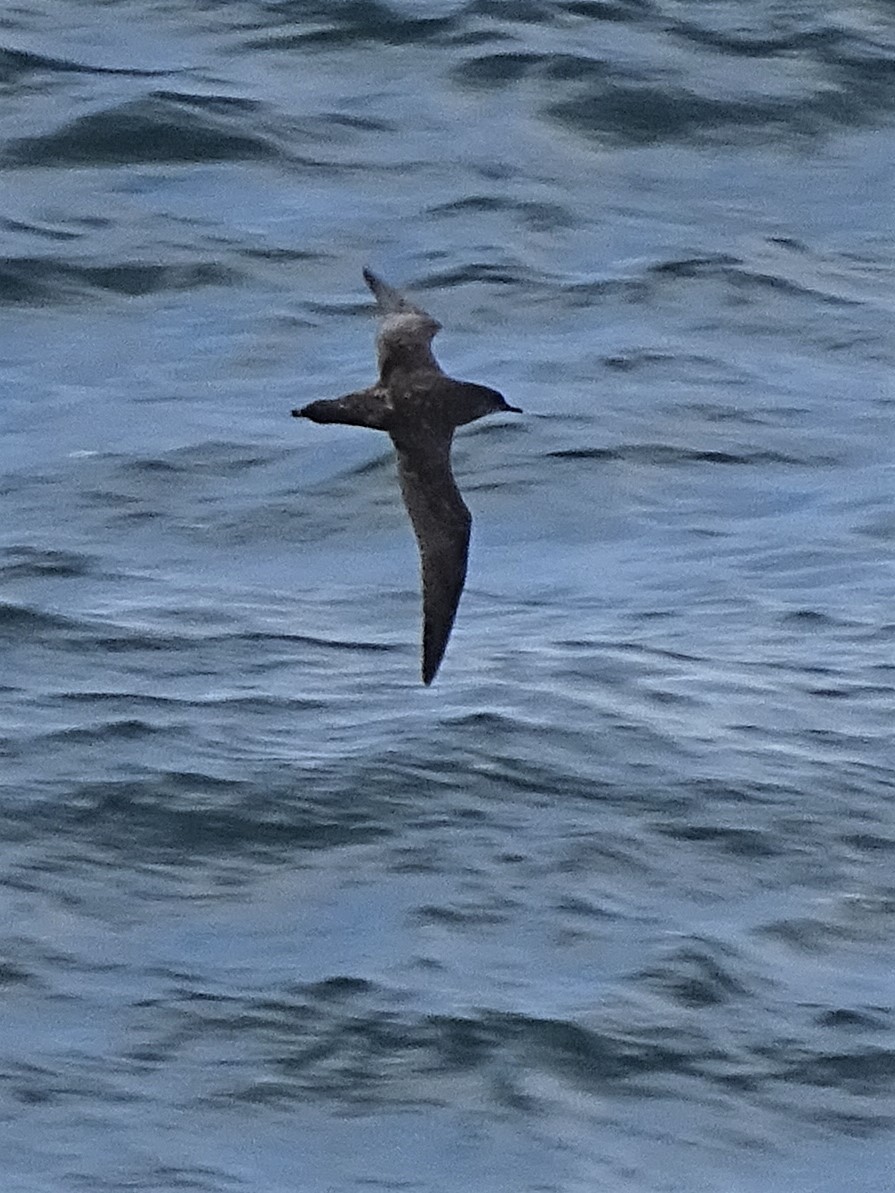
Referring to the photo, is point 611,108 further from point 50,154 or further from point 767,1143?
point 767,1143

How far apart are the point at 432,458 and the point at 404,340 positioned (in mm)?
573

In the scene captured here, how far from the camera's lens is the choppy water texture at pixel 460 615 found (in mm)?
11734

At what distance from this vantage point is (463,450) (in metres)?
16.5

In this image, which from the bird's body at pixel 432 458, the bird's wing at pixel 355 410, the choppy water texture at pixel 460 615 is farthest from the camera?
the choppy water texture at pixel 460 615

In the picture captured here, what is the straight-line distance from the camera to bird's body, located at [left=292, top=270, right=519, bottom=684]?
1034 centimetres

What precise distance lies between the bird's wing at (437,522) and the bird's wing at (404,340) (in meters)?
0.28

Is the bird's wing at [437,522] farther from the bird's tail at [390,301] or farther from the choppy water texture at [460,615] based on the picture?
the choppy water texture at [460,615]

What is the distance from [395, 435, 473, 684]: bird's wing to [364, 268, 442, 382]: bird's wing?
0.90 feet

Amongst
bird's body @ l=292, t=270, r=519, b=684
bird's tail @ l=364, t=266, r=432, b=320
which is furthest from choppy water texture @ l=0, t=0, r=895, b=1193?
bird's tail @ l=364, t=266, r=432, b=320

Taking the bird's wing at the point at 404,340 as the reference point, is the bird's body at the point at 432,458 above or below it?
below

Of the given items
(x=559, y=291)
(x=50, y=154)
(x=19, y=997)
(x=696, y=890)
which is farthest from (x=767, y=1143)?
(x=50, y=154)

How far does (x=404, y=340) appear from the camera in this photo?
10.9m

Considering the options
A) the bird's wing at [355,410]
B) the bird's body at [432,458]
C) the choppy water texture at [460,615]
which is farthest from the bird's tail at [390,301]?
the choppy water texture at [460,615]

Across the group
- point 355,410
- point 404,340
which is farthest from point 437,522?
point 404,340
